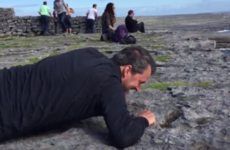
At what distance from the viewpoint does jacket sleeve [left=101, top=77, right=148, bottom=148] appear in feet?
9.93

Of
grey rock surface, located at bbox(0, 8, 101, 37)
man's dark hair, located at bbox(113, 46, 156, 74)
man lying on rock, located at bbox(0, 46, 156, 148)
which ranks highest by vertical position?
man's dark hair, located at bbox(113, 46, 156, 74)

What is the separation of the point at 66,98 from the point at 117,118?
42 cm

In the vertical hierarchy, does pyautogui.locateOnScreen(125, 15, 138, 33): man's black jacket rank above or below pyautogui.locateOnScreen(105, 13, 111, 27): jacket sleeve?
below

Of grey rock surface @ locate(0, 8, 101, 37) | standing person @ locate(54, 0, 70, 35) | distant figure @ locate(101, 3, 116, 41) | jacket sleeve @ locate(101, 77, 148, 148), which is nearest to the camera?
jacket sleeve @ locate(101, 77, 148, 148)

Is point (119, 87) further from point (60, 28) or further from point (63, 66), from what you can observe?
point (60, 28)

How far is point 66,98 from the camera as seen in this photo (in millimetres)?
3162

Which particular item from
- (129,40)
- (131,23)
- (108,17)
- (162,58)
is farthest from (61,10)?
(162,58)

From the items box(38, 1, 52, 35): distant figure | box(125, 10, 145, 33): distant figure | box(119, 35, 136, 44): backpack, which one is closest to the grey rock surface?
box(38, 1, 52, 35): distant figure

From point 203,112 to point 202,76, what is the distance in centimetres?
153

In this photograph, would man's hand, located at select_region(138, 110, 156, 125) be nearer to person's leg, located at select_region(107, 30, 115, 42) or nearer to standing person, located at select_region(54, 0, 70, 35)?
person's leg, located at select_region(107, 30, 115, 42)

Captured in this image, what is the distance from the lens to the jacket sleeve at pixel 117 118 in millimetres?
3025

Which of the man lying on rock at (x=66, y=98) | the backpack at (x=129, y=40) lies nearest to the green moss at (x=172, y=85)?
the man lying on rock at (x=66, y=98)

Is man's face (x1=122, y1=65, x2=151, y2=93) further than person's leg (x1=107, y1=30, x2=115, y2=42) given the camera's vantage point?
No

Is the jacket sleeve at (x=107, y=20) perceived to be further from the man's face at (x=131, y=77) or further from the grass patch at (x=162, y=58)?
the man's face at (x=131, y=77)
